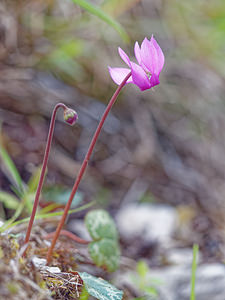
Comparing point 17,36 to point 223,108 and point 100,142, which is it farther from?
point 223,108

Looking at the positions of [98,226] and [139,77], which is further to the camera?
[98,226]

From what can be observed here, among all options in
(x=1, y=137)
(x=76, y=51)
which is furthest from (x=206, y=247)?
(x=76, y=51)

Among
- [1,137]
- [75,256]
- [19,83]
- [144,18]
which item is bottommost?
[75,256]

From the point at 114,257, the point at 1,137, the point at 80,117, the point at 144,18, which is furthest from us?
the point at 144,18

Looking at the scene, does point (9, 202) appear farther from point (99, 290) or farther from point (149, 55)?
point (149, 55)

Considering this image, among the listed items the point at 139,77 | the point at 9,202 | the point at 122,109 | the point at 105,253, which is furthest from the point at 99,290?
the point at 122,109

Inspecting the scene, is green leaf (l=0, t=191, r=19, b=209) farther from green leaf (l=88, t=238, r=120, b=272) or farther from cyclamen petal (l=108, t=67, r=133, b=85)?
cyclamen petal (l=108, t=67, r=133, b=85)

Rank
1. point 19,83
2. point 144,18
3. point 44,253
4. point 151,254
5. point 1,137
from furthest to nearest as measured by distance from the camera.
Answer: point 144,18
point 19,83
point 1,137
point 151,254
point 44,253

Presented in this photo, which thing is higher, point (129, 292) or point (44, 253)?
point (44, 253)
